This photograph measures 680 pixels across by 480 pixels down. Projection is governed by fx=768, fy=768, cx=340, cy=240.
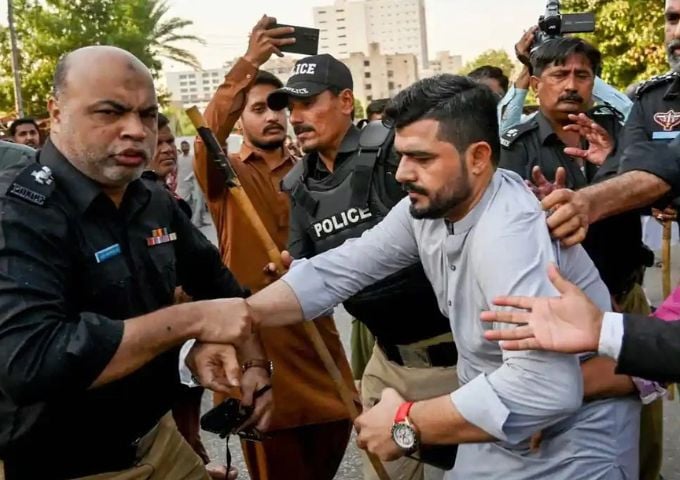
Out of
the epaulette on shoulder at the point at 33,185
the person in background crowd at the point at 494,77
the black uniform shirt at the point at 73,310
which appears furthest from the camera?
the person in background crowd at the point at 494,77

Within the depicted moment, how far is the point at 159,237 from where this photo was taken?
2225 millimetres

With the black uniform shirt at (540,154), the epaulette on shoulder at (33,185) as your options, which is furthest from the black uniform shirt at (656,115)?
the epaulette on shoulder at (33,185)

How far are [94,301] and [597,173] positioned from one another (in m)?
1.96

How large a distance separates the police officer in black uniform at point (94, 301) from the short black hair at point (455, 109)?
708mm

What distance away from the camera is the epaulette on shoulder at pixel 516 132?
10.8 ft

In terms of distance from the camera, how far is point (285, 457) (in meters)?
3.41

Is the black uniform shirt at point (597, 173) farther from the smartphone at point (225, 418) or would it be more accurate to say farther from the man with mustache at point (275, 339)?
the smartphone at point (225, 418)

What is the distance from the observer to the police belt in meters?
2.89

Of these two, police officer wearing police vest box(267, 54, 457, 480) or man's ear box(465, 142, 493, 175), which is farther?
police officer wearing police vest box(267, 54, 457, 480)

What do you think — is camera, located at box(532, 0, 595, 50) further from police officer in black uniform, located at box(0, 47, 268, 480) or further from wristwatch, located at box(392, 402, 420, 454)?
wristwatch, located at box(392, 402, 420, 454)

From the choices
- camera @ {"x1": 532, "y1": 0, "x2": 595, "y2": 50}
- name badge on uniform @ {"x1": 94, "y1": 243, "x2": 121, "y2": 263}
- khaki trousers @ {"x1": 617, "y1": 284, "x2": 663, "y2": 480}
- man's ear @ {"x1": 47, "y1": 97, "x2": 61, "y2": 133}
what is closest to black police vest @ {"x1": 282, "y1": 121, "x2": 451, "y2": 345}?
khaki trousers @ {"x1": 617, "y1": 284, "x2": 663, "y2": 480}

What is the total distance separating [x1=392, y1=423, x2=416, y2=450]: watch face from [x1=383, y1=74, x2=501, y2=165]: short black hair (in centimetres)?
72

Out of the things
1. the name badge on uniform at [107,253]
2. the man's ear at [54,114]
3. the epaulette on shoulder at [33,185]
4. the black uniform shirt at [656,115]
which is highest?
the man's ear at [54,114]

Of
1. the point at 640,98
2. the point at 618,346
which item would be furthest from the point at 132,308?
the point at 640,98
